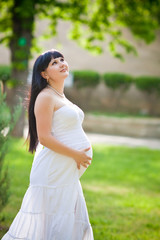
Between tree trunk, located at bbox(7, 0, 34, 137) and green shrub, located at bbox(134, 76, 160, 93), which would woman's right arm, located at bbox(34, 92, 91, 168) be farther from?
green shrub, located at bbox(134, 76, 160, 93)

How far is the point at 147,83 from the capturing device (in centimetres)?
1485

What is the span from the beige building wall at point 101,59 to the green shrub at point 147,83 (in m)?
1.51

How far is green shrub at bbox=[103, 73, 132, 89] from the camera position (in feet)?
48.9

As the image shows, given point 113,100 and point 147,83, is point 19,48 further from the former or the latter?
point 113,100

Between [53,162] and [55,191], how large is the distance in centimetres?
21

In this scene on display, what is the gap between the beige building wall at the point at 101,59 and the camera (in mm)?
16281

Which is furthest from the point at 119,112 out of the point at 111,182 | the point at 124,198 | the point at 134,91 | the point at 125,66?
the point at 124,198

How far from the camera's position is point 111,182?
6.31 meters

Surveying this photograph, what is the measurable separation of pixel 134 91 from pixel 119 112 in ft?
4.22

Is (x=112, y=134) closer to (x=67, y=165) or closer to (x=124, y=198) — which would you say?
(x=124, y=198)

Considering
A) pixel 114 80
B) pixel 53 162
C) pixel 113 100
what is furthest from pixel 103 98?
pixel 53 162

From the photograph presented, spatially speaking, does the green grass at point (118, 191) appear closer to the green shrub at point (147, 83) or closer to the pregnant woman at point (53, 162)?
the pregnant woman at point (53, 162)

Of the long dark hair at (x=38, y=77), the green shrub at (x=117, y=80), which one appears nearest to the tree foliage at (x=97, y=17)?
the green shrub at (x=117, y=80)

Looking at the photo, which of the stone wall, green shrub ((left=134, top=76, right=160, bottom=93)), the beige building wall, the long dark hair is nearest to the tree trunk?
the stone wall
